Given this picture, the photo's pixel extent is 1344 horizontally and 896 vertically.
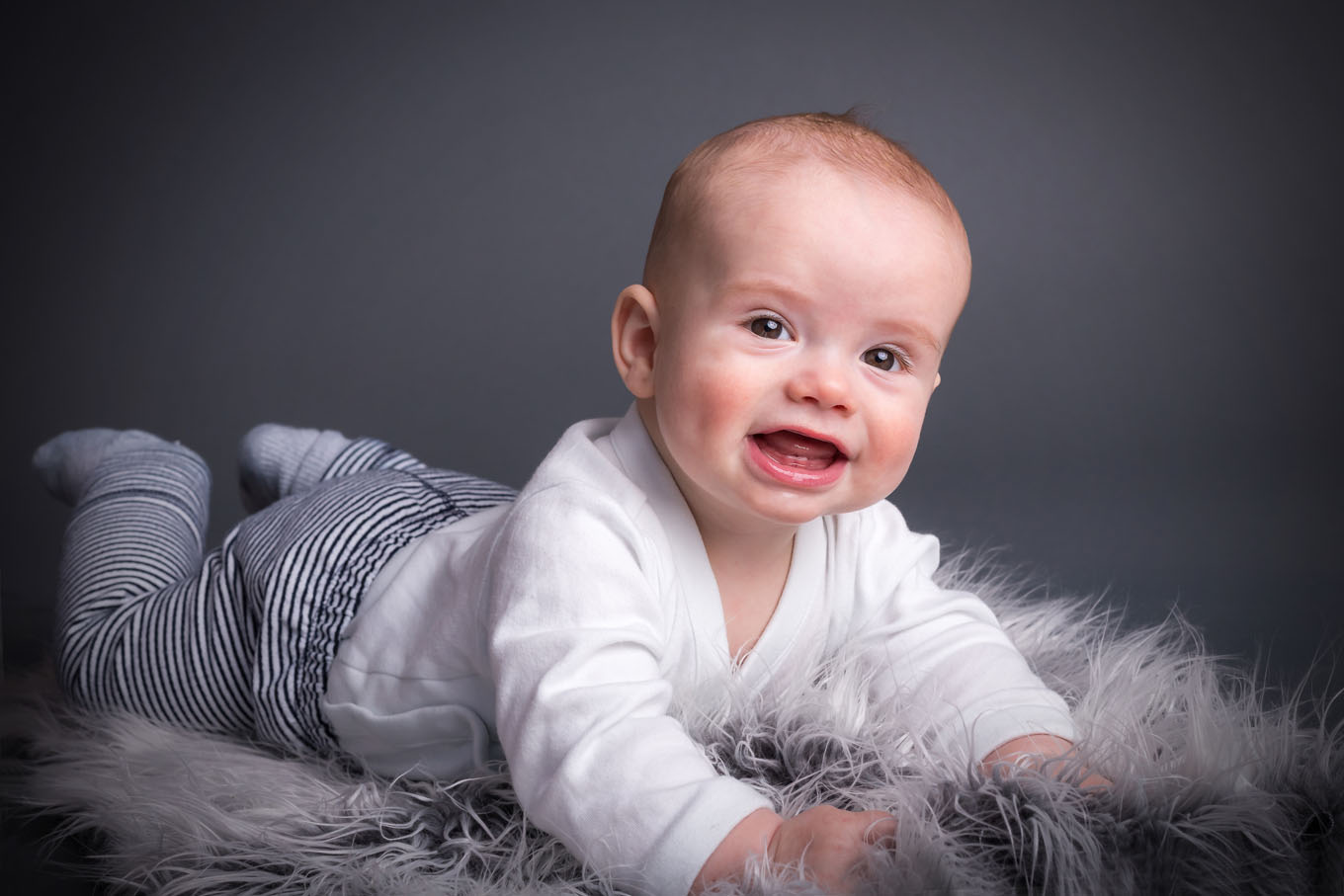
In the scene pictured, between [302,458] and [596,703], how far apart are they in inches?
42.7

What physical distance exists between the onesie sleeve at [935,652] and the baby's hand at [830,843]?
19 cm

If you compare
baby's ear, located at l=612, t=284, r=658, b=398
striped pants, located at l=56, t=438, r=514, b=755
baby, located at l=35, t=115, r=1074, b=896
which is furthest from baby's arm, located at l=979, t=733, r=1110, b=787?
striped pants, located at l=56, t=438, r=514, b=755

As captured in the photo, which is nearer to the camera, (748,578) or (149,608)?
(748,578)

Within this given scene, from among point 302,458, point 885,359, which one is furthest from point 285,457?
point 885,359

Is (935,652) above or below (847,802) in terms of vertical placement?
above

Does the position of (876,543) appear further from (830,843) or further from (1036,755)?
(830,843)

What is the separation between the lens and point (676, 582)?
50.4 inches

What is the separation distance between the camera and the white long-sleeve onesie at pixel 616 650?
105 cm

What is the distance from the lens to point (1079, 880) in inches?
39.4

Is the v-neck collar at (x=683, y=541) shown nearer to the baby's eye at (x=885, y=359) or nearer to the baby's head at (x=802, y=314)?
the baby's head at (x=802, y=314)

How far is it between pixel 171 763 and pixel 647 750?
0.68 m

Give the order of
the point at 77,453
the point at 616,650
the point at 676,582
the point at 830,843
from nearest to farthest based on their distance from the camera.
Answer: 1. the point at 830,843
2. the point at 616,650
3. the point at 676,582
4. the point at 77,453

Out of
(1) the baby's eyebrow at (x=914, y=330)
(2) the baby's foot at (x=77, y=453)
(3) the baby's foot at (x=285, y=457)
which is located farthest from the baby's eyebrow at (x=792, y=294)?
(2) the baby's foot at (x=77, y=453)

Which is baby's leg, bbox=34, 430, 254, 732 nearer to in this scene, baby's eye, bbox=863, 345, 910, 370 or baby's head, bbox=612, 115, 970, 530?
baby's head, bbox=612, 115, 970, 530
